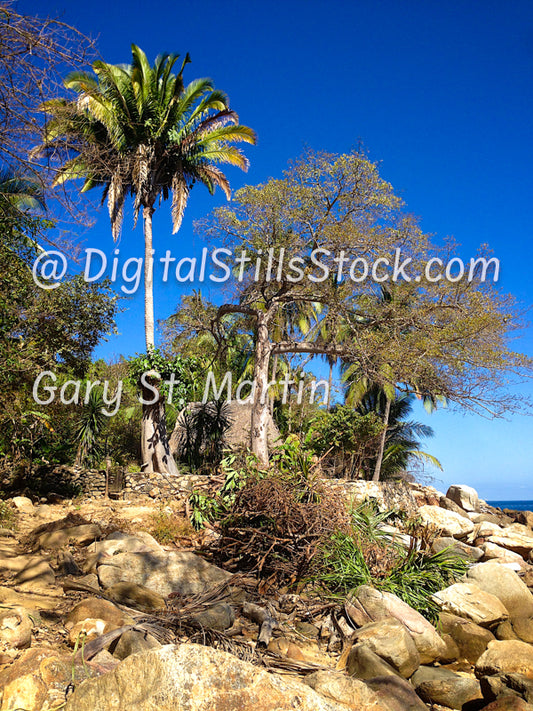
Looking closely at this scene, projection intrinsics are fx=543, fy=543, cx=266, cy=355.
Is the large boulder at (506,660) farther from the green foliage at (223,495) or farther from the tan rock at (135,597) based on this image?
the green foliage at (223,495)

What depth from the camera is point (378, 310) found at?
16.6 metres

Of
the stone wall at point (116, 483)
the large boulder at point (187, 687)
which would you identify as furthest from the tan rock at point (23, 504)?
the large boulder at point (187, 687)

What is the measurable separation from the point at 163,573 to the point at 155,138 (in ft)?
54.0

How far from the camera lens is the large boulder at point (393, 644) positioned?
5895 millimetres

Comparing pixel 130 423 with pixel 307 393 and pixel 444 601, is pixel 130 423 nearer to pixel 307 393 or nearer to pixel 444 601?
pixel 307 393

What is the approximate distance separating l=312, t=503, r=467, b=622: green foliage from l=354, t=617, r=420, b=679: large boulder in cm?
116

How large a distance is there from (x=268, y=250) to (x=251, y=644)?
12.8m

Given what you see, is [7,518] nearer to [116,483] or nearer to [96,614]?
[116,483]

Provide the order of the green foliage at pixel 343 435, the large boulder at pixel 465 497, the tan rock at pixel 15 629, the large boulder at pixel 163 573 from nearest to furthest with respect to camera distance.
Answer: the tan rock at pixel 15 629
the large boulder at pixel 163 573
the green foliage at pixel 343 435
the large boulder at pixel 465 497

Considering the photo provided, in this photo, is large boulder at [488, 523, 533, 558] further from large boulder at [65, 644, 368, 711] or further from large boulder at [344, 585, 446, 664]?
large boulder at [65, 644, 368, 711]

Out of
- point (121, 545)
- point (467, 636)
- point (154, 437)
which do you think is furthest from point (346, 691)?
point (154, 437)

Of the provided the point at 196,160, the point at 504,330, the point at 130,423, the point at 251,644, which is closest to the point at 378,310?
the point at 504,330

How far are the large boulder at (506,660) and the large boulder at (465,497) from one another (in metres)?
12.9

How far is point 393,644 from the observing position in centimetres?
597
